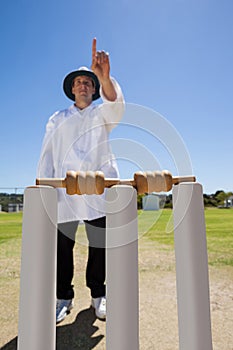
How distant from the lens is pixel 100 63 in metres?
1.46

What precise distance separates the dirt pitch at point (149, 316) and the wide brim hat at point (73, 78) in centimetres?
146

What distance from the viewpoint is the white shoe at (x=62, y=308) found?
1.81 metres

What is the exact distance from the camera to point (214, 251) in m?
3.91

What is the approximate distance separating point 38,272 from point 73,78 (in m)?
1.50

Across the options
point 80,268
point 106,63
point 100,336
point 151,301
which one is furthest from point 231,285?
point 106,63

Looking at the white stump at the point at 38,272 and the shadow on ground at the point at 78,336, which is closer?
the white stump at the point at 38,272

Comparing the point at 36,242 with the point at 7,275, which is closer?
the point at 36,242

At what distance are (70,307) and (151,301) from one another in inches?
22.0

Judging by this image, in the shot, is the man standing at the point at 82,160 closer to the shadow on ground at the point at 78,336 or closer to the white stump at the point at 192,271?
the shadow on ground at the point at 78,336

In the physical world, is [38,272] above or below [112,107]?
below

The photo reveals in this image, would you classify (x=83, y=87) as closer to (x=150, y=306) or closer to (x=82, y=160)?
(x=82, y=160)

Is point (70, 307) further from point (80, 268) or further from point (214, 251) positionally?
point (214, 251)

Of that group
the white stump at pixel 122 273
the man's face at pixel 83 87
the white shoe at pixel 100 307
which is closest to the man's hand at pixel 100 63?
the man's face at pixel 83 87

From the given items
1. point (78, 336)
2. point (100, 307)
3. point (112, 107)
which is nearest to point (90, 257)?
point (100, 307)
